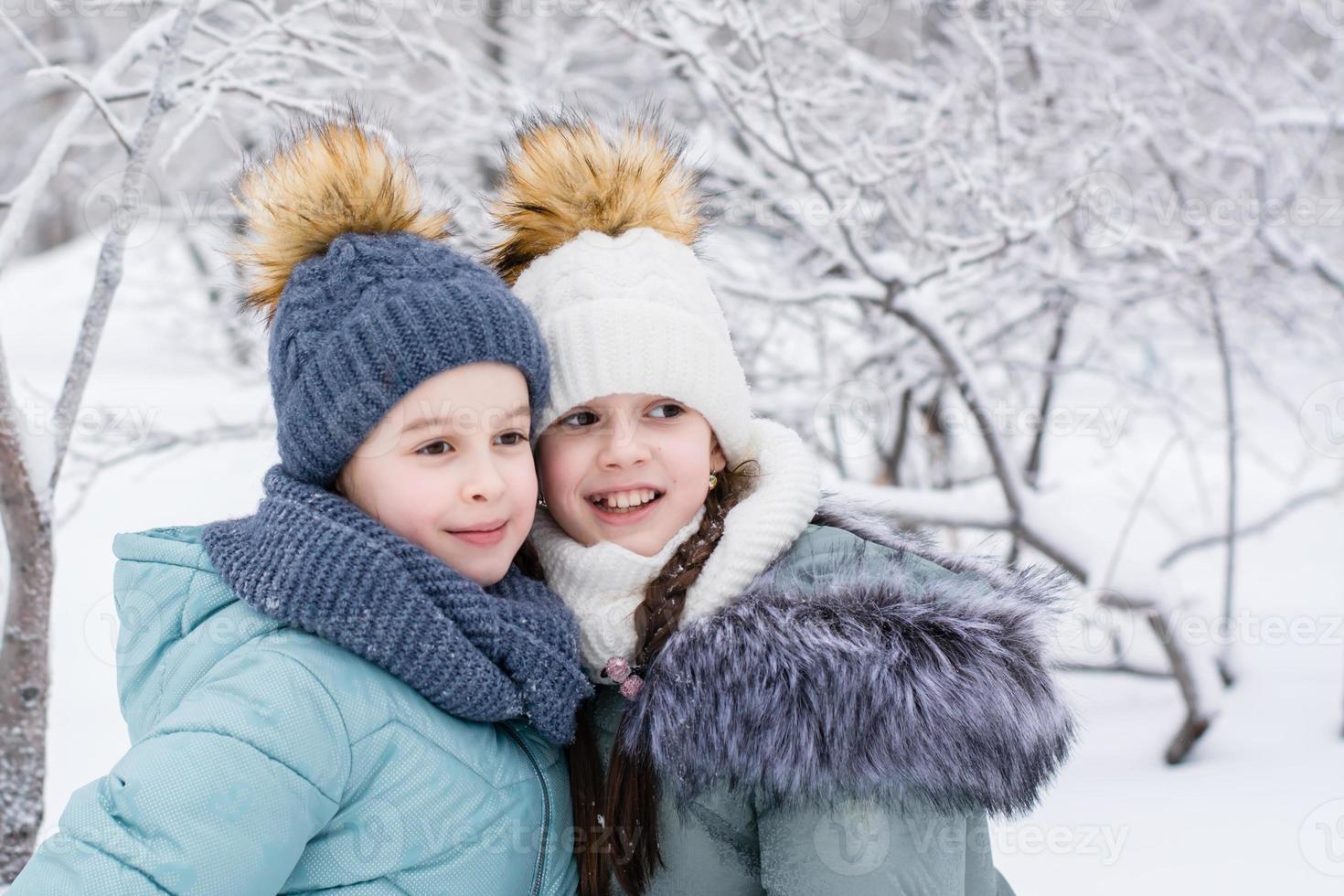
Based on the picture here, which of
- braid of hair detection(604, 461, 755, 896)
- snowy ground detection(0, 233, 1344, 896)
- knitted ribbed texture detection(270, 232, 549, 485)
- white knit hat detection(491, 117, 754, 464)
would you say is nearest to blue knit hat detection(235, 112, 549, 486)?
knitted ribbed texture detection(270, 232, 549, 485)

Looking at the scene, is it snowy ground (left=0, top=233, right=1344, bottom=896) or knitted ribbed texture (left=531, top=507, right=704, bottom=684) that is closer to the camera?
knitted ribbed texture (left=531, top=507, right=704, bottom=684)

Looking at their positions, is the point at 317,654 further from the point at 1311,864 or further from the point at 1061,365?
the point at 1061,365

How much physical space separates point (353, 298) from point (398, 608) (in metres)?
0.46

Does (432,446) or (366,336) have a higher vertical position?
(366,336)

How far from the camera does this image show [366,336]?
1.56 metres

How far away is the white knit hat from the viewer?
5.86 ft

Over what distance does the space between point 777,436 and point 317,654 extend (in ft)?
3.06

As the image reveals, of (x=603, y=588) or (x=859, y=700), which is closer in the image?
(x=859, y=700)

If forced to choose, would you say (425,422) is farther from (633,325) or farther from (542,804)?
(542,804)

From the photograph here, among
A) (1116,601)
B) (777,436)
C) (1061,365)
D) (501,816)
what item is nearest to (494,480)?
(501,816)

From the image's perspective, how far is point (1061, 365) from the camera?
5.04 metres

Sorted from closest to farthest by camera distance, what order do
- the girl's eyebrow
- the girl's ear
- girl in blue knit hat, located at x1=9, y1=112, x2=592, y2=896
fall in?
girl in blue knit hat, located at x1=9, y1=112, x2=592, y2=896, the girl's eyebrow, the girl's ear

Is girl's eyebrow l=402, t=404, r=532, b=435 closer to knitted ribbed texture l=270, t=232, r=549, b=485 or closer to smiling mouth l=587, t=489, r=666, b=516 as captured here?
knitted ribbed texture l=270, t=232, r=549, b=485

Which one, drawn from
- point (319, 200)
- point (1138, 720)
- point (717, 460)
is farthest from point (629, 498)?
point (1138, 720)
